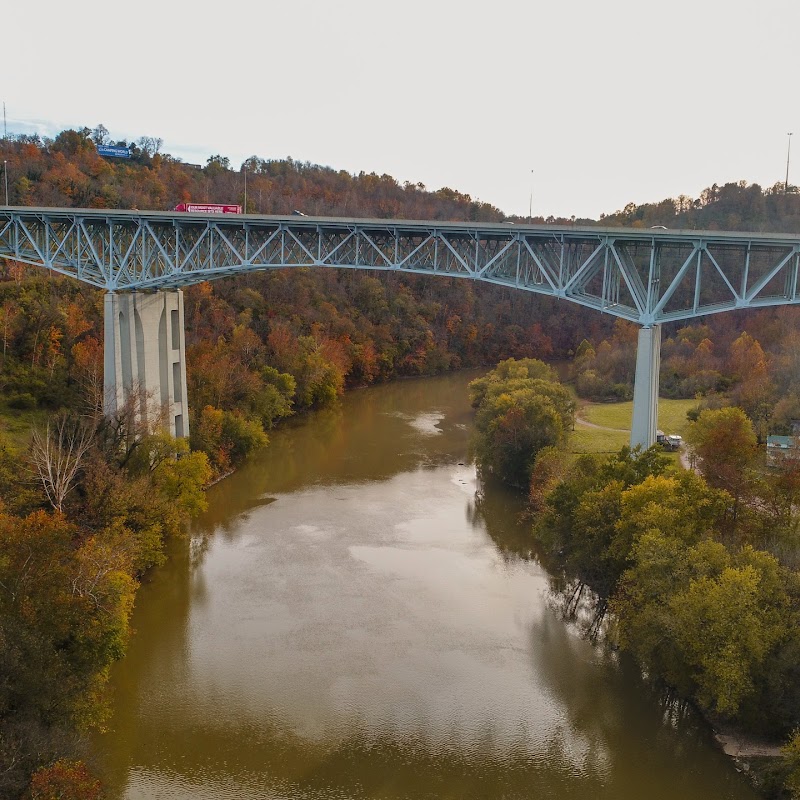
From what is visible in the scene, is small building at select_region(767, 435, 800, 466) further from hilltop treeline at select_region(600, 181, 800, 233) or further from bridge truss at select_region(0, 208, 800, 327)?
hilltop treeline at select_region(600, 181, 800, 233)

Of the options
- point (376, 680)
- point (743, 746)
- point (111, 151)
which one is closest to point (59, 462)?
point (376, 680)

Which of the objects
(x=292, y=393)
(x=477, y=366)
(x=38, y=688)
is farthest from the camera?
(x=477, y=366)

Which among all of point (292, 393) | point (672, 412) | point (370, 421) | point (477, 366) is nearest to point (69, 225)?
point (292, 393)

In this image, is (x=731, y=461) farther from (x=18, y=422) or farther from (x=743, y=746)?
(x=18, y=422)

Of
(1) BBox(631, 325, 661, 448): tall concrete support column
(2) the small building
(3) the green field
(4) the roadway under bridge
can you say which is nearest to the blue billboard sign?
(4) the roadway under bridge

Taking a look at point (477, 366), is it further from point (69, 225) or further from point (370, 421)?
point (69, 225)

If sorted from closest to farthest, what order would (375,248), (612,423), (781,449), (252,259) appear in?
(781,449) → (375,248) → (252,259) → (612,423)
